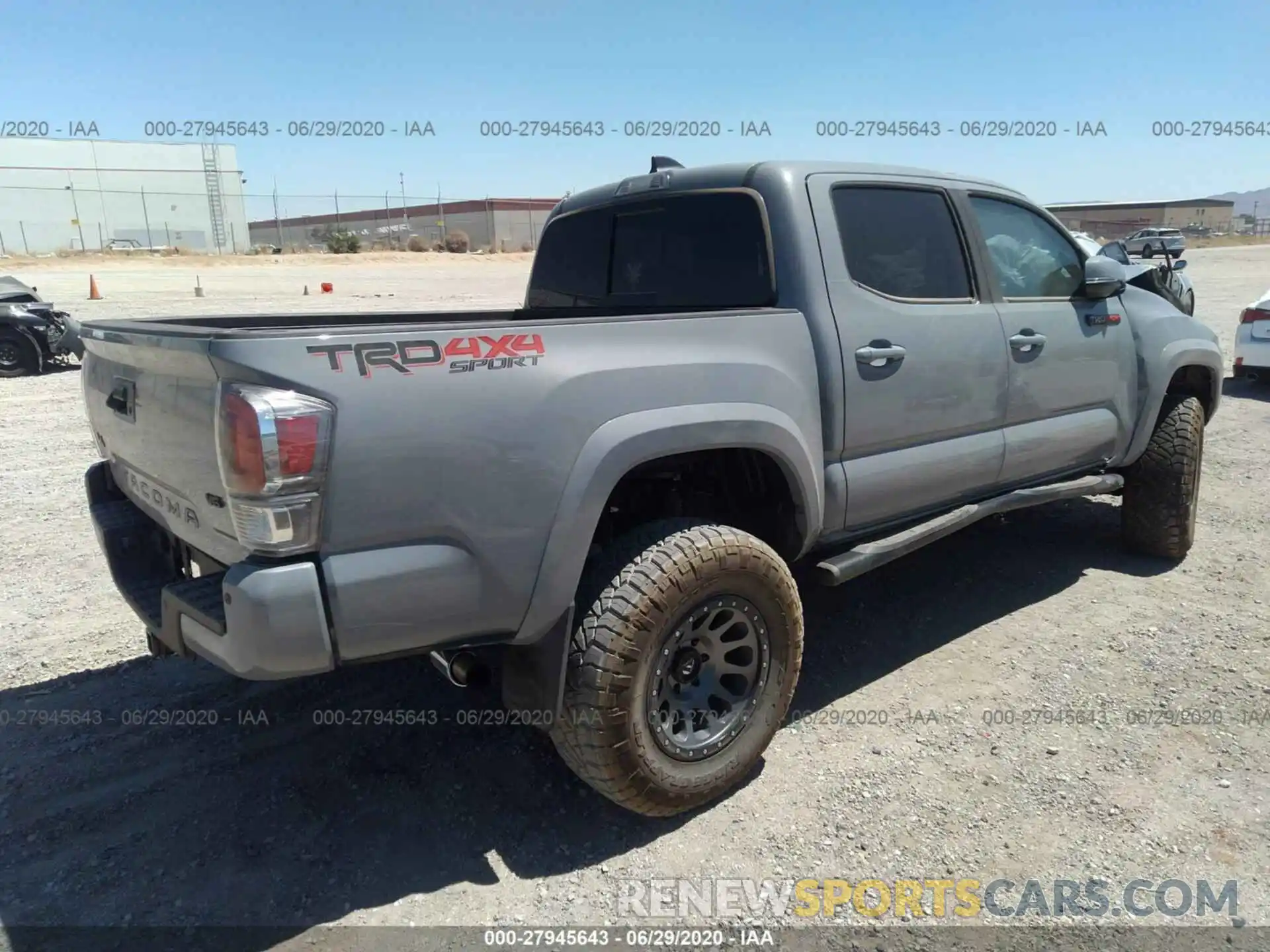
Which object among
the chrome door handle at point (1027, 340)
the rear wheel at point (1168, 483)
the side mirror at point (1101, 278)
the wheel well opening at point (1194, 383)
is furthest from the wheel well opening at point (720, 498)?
the wheel well opening at point (1194, 383)

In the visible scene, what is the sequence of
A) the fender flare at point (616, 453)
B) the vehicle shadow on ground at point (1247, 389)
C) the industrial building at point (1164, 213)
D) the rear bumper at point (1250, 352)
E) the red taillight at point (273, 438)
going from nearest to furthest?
the red taillight at point (273, 438), the fender flare at point (616, 453), the rear bumper at point (1250, 352), the vehicle shadow on ground at point (1247, 389), the industrial building at point (1164, 213)

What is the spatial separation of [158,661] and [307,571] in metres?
2.26

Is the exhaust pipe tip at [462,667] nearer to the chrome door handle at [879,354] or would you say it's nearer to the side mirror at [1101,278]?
the chrome door handle at [879,354]

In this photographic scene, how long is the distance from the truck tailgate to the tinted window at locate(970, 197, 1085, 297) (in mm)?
3277

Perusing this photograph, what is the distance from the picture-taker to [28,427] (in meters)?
8.43

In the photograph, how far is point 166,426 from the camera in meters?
2.48

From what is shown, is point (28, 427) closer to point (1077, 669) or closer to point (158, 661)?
point (158, 661)

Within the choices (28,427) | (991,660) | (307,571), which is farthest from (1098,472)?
(28,427)

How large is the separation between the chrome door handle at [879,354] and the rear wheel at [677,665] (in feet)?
2.69

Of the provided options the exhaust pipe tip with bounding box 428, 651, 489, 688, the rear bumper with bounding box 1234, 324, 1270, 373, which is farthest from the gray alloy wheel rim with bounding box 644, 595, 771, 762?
the rear bumper with bounding box 1234, 324, 1270, 373

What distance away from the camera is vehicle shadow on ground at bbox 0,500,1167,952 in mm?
2553

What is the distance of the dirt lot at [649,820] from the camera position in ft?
8.59

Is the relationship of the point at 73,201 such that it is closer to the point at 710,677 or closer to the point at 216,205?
the point at 216,205

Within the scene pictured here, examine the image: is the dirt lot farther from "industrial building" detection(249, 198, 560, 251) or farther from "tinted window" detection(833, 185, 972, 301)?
"industrial building" detection(249, 198, 560, 251)
